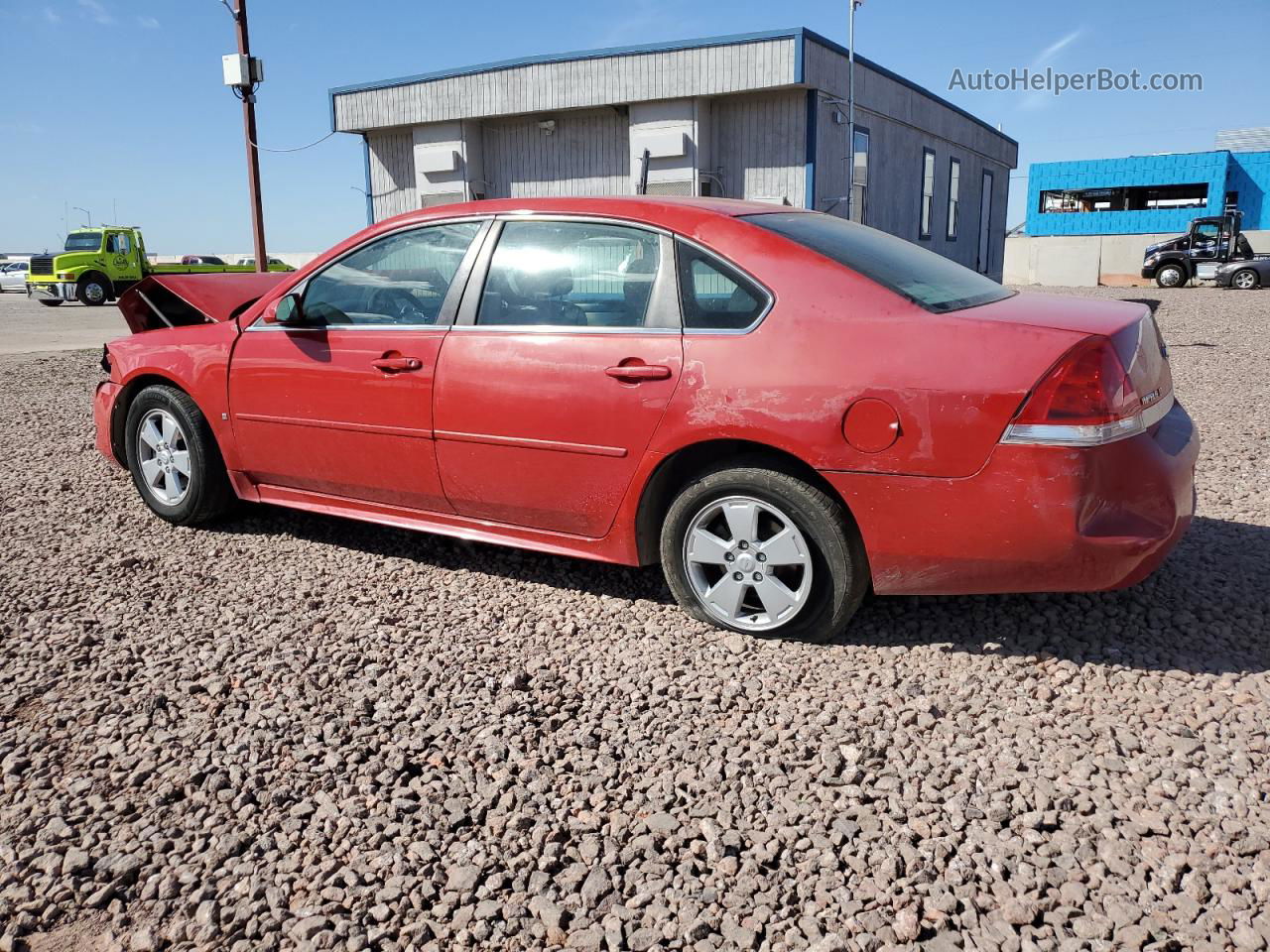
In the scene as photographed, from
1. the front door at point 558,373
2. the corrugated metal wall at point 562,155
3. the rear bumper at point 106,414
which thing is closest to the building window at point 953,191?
the corrugated metal wall at point 562,155

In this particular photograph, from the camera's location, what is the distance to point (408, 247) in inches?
168

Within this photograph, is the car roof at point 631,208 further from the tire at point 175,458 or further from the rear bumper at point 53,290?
the rear bumper at point 53,290

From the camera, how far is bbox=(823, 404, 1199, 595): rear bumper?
2973mm

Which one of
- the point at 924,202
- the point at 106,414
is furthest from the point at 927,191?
the point at 106,414

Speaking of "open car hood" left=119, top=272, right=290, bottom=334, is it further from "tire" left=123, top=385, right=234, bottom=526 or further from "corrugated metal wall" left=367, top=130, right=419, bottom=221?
"corrugated metal wall" left=367, top=130, right=419, bottom=221

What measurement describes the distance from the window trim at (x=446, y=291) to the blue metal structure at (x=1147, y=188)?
1874 inches

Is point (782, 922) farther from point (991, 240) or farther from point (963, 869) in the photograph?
point (991, 240)

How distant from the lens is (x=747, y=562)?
3508 mm

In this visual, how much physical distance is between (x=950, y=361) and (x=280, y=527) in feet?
11.5

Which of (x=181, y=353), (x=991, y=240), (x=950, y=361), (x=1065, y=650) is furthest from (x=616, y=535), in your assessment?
(x=991, y=240)

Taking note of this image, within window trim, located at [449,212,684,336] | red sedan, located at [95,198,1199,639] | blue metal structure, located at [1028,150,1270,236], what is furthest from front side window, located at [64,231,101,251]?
blue metal structure, located at [1028,150,1270,236]

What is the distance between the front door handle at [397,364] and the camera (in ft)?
13.2

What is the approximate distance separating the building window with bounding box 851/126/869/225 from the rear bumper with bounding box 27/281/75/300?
20.1 m

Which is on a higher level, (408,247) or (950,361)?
(408,247)
